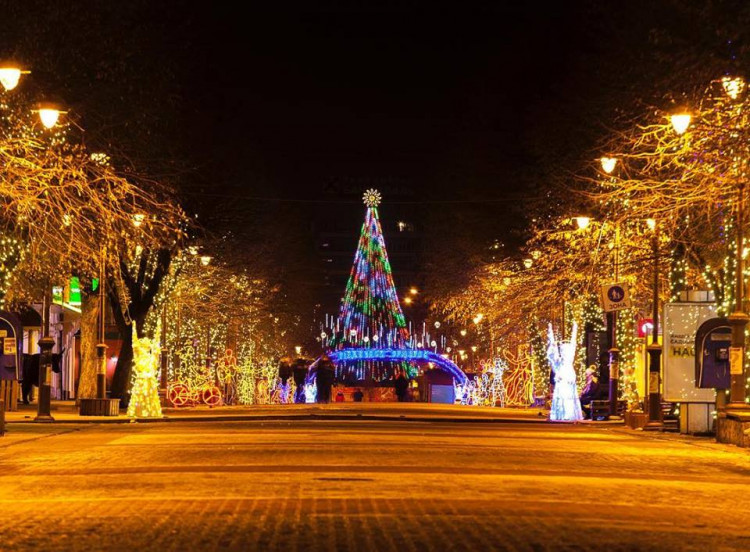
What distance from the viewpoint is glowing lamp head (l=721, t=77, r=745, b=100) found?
23898 millimetres

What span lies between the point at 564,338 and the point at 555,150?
9240 millimetres

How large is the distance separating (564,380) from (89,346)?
17.1 metres

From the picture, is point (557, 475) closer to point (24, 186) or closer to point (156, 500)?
point (156, 500)

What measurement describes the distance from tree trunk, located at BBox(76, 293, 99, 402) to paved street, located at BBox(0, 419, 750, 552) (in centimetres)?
2208

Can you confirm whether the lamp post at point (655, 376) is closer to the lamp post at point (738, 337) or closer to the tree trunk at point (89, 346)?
the lamp post at point (738, 337)

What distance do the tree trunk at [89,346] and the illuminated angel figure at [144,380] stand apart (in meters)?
10.3

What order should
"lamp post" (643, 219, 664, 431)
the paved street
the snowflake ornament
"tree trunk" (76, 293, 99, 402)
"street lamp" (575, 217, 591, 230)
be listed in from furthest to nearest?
1. the snowflake ornament
2. "tree trunk" (76, 293, 99, 402)
3. "street lamp" (575, 217, 591, 230)
4. "lamp post" (643, 219, 664, 431)
5. the paved street

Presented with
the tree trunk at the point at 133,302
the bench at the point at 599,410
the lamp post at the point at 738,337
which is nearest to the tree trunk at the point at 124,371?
the tree trunk at the point at 133,302

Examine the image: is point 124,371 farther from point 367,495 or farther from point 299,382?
point 367,495

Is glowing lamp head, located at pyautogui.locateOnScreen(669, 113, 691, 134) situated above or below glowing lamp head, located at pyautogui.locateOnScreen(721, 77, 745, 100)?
below

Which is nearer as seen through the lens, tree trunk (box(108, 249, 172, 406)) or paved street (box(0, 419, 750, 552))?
paved street (box(0, 419, 750, 552))

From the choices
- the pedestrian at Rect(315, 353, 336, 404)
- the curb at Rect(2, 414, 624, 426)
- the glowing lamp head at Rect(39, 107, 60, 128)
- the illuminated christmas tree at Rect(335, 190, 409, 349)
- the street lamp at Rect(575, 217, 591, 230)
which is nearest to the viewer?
the glowing lamp head at Rect(39, 107, 60, 128)

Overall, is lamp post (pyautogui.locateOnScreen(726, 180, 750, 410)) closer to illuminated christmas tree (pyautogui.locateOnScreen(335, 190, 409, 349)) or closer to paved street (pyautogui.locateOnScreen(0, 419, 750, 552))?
paved street (pyautogui.locateOnScreen(0, 419, 750, 552))

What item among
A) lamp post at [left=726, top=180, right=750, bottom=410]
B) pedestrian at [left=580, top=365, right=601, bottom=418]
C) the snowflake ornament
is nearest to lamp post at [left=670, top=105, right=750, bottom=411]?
lamp post at [left=726, top=180, right=750, bottom=410]
